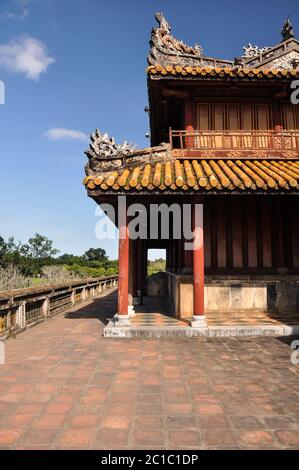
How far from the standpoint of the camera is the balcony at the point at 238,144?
9.41 meters

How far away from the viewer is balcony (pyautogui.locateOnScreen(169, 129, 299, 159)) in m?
9.41

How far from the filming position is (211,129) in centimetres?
1007

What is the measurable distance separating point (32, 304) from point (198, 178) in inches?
246

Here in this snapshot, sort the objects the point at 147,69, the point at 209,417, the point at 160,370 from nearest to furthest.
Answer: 1. the point at 209,417
2. the point at 160,370
3. the point at 147,69

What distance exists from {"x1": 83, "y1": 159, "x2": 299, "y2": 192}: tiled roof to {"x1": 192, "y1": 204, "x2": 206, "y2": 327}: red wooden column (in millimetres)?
776

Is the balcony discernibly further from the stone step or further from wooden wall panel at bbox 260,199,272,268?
the stone step

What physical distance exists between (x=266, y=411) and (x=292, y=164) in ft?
23.8

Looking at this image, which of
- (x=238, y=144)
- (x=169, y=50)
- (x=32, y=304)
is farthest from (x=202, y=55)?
(x=32, y=304)

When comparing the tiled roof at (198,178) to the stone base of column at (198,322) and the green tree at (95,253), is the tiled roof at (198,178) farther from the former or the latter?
the green tree at (95,253)

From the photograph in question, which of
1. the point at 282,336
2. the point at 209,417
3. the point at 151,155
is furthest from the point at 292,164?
the point at 209,417

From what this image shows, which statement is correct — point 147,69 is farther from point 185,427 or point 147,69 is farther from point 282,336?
point 185,427

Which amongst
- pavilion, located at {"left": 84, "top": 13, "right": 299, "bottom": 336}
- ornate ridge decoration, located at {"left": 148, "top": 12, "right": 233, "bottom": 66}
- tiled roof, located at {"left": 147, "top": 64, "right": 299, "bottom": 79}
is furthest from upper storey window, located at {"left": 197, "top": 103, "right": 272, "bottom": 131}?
ornate ridge decoration, located at {"left": 148, "top": 12, "right": 233, "bottom": 66}

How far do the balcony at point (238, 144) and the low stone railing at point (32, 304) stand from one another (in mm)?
6009

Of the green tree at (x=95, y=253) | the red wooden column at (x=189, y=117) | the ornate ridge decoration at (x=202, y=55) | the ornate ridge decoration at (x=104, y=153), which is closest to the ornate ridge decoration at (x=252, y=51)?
the ornate ridge decoration at (x=202, y=55)
